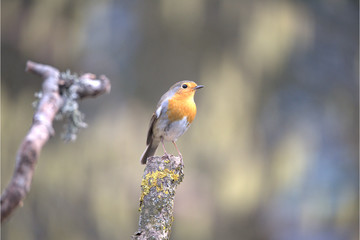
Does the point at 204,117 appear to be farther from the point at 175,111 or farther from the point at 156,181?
the point at 156,181

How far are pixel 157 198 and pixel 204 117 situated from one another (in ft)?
12.7

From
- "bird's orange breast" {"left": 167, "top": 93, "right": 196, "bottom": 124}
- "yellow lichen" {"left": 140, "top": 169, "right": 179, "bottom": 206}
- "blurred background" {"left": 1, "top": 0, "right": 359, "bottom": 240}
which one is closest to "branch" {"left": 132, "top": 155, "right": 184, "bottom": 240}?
"yellow lichen" {"left": 140, "top": 169, "right": 179, "bottom": 206}

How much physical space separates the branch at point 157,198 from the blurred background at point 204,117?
3.18 m

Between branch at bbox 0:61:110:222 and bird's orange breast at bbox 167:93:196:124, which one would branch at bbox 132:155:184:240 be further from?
bird's orange breast at bbox 167:93:196:124

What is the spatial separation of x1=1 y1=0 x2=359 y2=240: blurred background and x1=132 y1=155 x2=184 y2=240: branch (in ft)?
10.4

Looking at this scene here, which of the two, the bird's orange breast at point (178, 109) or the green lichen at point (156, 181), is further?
the bird's orange breast at point (178, 109)

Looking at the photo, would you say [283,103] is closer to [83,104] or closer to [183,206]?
[183,206]

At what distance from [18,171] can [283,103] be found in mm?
5601

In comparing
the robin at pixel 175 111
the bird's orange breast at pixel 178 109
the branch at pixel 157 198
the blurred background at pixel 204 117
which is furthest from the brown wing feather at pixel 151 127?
the blurred background at pixel 204 117

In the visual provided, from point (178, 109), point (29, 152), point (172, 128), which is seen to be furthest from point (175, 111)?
point (29, 152)

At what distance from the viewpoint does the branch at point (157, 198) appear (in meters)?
1.49

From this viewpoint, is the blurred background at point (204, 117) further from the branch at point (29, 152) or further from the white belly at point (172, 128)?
the branch at point (29, 152)

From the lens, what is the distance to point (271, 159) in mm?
5641

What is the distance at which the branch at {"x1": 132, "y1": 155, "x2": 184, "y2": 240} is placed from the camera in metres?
1.49
